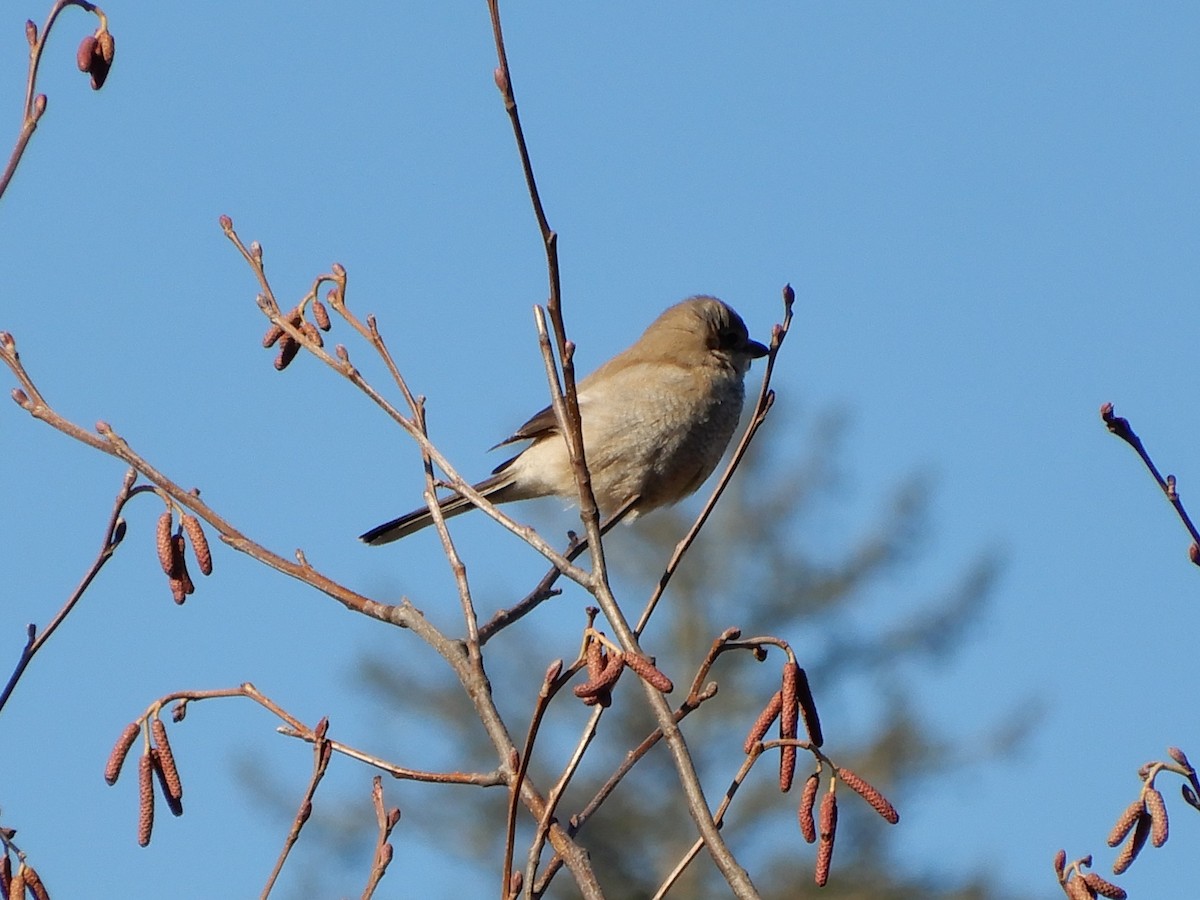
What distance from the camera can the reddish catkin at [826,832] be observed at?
7.41ft

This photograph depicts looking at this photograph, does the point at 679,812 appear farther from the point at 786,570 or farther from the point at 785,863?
the point at 786,570

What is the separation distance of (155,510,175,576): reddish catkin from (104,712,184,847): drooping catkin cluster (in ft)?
1.00

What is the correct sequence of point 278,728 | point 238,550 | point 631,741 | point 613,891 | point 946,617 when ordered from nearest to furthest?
point 278,728 → point 238,550 → point 613,891 → point 631,741 → point 946,617

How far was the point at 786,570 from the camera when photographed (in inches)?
808

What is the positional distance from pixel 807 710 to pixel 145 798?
886 millimetres

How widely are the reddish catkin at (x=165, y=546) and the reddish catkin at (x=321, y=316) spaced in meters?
0.48

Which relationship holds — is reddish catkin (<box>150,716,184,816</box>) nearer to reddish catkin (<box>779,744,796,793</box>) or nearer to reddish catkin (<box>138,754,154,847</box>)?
reddish catkin (<box>138,754,154,847</box>)

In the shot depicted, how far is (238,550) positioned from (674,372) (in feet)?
12.0

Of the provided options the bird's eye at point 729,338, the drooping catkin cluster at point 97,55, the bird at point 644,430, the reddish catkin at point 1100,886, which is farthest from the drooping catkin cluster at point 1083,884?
the bird's eye at point 729,338

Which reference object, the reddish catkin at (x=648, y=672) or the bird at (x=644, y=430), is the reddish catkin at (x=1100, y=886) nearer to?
the reddish catkin at (x=648, y=672)

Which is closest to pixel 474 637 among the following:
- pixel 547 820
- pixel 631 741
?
pixel 547 820

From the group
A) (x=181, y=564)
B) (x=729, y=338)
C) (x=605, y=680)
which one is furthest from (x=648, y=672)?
(x=729, y=338)

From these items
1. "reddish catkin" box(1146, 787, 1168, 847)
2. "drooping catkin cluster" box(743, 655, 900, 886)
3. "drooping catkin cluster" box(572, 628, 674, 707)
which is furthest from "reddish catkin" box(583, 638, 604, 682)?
"reddish catkin" box(1146, 787, 1168, 847)

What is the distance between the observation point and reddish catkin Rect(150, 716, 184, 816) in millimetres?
2396
